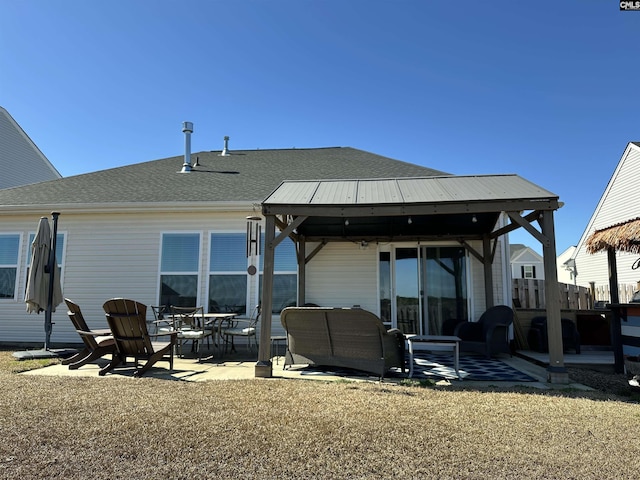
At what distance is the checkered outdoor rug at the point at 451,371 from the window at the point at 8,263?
7.70m

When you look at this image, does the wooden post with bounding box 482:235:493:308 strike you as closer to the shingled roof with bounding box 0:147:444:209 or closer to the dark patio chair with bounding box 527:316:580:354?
the dark patio chair with bounding box 527:316:580:354

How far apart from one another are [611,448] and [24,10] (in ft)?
44.8

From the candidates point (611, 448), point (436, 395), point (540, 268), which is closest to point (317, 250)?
point (436, 395)

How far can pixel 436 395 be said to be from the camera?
181 inches

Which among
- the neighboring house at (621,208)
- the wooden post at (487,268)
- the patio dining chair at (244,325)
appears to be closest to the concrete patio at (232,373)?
the patio dining chair at (244,325)

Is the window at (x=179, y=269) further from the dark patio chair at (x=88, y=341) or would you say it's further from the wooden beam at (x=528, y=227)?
the wooden beam at (x=528, y=227)

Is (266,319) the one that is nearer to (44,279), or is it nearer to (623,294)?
(44,279)

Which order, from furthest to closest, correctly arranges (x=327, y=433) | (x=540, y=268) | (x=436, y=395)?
(x=540, y=268) → (x=436, y=395) → (x=327, y=433)

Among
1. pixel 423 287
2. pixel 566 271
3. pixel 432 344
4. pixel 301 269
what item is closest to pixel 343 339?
pixel 432 344

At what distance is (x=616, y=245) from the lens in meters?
6.23

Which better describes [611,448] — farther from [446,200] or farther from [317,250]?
[317,250]

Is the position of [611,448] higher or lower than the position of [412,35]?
lower

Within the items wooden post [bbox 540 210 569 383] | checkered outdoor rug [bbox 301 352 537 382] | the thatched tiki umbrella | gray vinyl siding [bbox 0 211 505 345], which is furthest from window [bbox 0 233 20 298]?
the thatched tiki umbrella

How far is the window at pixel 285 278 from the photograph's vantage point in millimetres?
9062
